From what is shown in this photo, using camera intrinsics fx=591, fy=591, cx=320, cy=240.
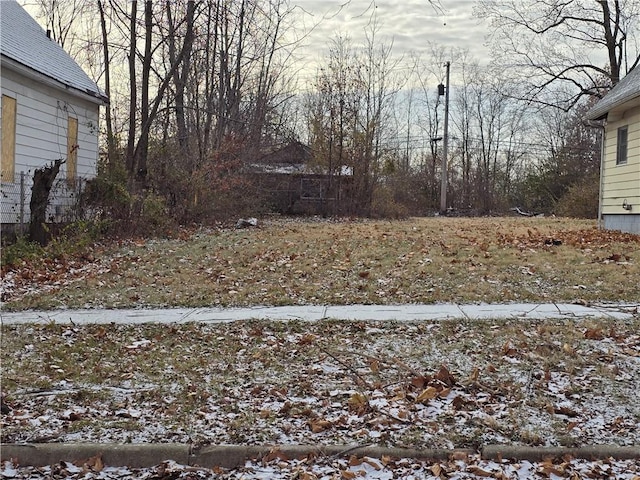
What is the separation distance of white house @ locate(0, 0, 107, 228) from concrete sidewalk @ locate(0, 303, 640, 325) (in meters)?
6.43

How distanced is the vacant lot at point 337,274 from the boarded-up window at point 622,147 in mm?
3621

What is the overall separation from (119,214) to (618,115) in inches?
538

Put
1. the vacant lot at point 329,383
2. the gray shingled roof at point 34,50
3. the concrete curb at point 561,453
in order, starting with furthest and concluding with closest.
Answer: the gray shingled roof at point 34,50, the vacant lot at point 329,383, the concrete curb at point 561,453

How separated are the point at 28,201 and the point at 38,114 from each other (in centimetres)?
231

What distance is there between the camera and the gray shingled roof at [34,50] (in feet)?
44.1

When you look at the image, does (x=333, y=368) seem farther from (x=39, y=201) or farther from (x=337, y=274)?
(x=39, y=201)

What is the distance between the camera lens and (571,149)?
34812 mm

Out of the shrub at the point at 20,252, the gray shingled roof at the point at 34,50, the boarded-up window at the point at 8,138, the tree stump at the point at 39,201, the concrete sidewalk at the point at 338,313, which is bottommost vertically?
the concrete sidewalk at the point at 338,313

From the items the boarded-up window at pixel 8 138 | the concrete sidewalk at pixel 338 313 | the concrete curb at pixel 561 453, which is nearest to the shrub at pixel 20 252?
the boarded-up window at pixel 8 138

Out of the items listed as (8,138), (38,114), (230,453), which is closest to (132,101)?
(38,114)

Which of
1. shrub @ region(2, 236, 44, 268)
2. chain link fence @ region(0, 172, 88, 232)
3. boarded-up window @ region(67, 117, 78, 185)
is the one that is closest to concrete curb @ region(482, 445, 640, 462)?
shrub @ region(2, 236, 44, 268)

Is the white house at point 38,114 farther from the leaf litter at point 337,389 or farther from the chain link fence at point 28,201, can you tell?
the leaf litter at point 337,389

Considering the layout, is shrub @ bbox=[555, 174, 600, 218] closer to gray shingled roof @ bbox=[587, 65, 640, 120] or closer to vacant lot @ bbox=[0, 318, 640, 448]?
gray shingled roof @ bbox=[587, 65, 640, 120]

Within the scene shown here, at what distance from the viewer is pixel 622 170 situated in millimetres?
15844
